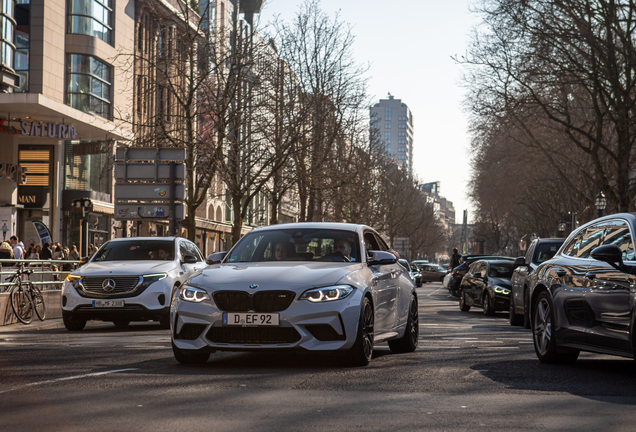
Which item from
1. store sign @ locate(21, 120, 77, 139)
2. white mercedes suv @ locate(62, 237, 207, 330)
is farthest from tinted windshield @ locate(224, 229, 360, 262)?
store sign @ locate(21, 120, 77, 139)

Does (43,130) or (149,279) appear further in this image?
(43,130)

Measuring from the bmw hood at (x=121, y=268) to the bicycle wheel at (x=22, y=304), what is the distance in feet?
7.16

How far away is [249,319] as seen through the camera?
8.83m

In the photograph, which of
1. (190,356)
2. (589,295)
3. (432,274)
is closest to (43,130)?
(190,356)

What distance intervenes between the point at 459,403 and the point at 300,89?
3697 centimetres

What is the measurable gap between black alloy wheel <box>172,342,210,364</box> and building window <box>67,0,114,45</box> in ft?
109

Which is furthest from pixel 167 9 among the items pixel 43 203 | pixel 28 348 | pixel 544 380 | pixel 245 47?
pixel 544 380

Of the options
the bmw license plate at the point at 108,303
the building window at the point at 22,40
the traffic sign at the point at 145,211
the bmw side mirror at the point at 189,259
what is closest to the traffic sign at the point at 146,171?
the traffic sign at the point at 145,211

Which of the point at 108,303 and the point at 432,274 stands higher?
the point at 432,274

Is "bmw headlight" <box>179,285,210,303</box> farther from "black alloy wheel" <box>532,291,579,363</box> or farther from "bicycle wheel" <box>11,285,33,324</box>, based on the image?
"bicycle wheel" <box>11,285,33,324</box>

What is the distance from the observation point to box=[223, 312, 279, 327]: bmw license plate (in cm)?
880

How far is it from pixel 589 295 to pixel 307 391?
3068 mm

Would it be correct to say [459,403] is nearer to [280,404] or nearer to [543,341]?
[280,404]

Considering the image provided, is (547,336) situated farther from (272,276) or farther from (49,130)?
(49,130)
